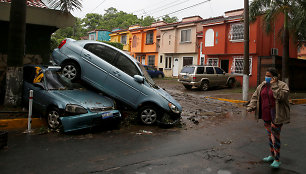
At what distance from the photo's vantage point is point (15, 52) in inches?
307

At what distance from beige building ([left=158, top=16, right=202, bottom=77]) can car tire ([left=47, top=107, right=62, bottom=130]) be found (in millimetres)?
22599

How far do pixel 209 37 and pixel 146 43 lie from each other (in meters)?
11.9

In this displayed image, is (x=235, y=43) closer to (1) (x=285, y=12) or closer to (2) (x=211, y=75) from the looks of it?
(2) (x=211, y=75)

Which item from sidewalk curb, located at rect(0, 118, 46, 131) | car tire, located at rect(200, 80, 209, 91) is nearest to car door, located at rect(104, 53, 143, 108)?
sidewalk curb, located at rect(0, 118, 46, 131)

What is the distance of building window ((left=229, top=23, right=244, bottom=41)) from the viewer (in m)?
21.6

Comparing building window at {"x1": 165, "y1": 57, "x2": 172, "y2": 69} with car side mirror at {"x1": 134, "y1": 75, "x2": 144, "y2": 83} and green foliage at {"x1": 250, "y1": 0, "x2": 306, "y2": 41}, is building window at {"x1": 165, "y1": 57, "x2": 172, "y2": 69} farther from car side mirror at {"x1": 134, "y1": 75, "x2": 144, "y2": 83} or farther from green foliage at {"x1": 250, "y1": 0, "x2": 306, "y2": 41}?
car side mirror at {"x1": 134, "y1": 75, "x2": 144, "y2": 83}

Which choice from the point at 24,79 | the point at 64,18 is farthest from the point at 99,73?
the point at 64,18

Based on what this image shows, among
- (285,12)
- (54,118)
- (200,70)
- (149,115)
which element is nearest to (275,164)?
(149,115)

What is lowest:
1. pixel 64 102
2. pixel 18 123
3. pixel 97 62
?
pixel 18 123

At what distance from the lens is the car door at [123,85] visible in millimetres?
7535

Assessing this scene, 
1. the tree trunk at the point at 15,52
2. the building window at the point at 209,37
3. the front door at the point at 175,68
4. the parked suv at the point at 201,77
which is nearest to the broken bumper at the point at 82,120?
the tree trunk at the point at 15,52

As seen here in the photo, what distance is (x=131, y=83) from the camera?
755 centimetres

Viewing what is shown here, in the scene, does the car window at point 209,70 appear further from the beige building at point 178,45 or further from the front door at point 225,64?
the beige building at point 178,45

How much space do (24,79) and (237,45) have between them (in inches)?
722
